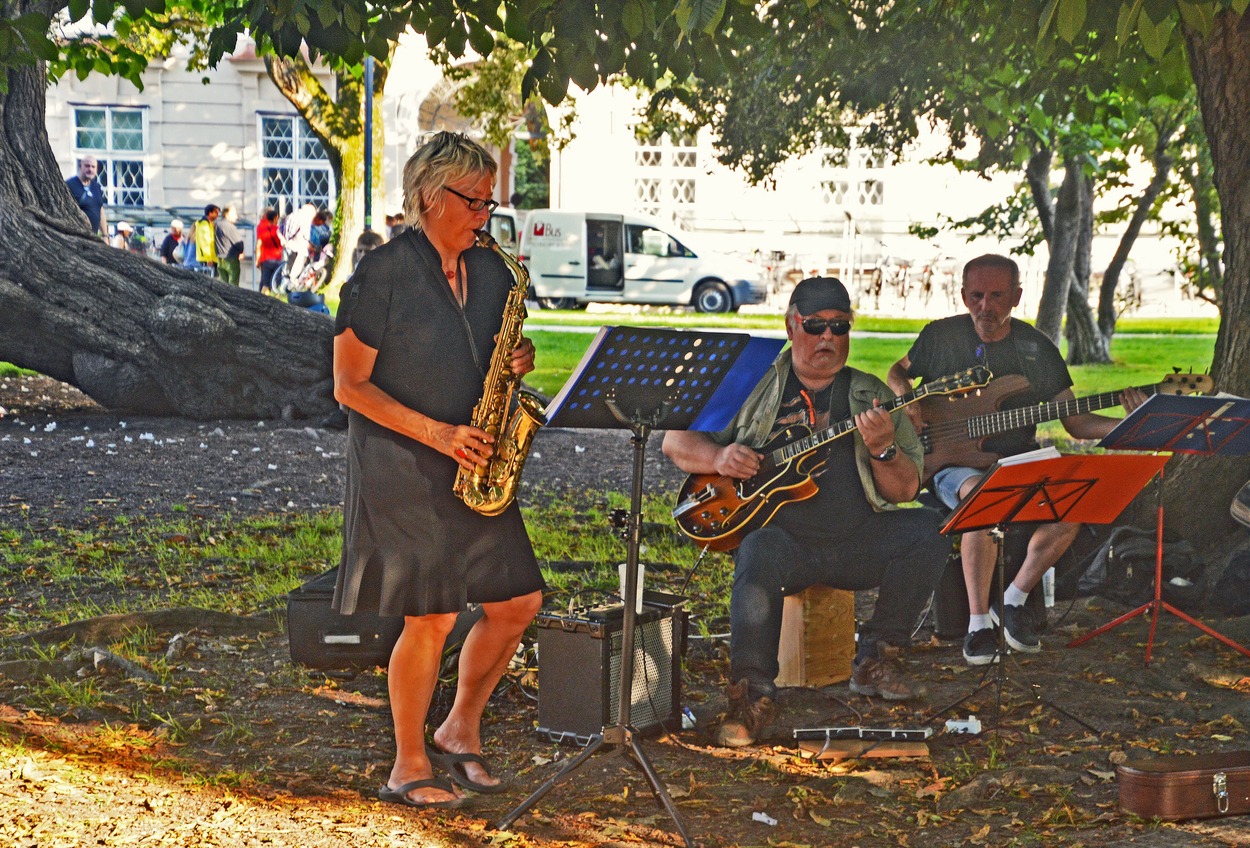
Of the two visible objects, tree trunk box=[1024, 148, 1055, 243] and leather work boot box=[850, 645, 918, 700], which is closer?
leather work boot box=[850, 645, 918, 700]

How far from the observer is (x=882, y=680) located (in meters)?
5.44

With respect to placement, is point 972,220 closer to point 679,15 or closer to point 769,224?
Answer: point 679,15

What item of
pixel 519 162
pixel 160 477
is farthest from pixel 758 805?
pixel 519 162

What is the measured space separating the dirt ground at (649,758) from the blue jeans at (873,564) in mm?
331

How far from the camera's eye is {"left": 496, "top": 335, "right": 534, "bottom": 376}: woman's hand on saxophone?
4.19 m

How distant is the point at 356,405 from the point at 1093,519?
2824 millimetres

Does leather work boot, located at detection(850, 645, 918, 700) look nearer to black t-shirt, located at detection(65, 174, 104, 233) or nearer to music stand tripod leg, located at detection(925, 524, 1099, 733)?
music stand tripod leg, located at detection(925, 524, 1099, 733)

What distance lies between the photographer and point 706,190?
35.4m

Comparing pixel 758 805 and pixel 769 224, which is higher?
pixel 769 224

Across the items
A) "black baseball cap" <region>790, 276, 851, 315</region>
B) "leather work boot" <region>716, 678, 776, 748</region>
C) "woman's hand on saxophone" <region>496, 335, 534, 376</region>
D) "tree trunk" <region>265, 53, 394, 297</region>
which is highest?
"tree trunk" <region>265, 53, 394, 297</region>

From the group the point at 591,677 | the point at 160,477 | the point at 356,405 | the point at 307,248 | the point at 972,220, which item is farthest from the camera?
the point at 307,248

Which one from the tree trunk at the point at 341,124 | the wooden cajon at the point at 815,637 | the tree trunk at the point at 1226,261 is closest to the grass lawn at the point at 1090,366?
the tree trunk at the point at 341,124

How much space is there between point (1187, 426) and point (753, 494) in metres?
1.59

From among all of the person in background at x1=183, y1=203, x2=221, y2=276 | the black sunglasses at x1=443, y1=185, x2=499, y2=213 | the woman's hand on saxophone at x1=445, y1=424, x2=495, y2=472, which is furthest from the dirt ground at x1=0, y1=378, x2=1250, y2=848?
the person in background at x1=183, y1=203, x2=221, y2=276
